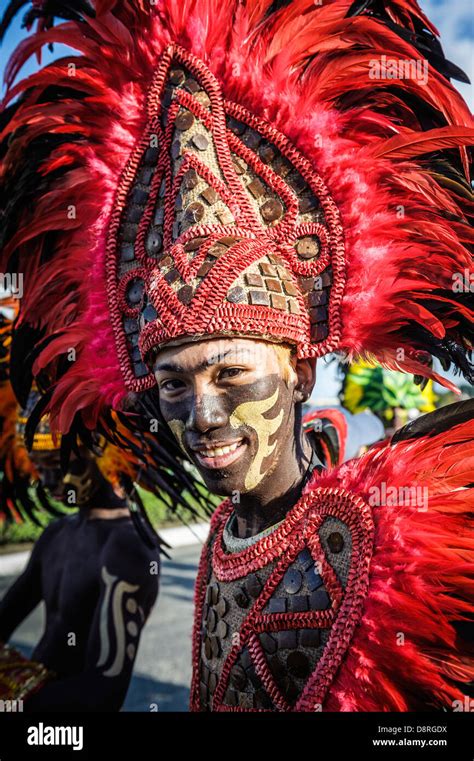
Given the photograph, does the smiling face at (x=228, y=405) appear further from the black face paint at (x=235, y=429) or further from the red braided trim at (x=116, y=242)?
the red braided trim at (x=116, y=242)

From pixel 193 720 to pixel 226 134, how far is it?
154 centimetres

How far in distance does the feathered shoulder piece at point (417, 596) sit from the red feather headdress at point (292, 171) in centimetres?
32

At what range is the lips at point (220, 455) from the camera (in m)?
1.56

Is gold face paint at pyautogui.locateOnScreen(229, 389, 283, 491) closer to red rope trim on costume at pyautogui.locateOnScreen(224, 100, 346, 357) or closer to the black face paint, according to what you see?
the black face paint

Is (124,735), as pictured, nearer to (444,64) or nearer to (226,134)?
(226,134)

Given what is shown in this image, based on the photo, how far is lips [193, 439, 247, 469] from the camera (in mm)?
1556

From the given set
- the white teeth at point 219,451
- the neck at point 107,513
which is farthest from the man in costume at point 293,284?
the neck at point 107,513

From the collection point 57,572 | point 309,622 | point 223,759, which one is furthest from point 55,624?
point 309,622

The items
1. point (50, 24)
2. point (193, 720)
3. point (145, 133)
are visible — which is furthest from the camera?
point (50, 24)

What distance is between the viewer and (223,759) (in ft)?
5.06

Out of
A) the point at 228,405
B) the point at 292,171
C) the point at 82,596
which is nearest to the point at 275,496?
the point at 228,405

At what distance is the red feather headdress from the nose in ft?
0.53

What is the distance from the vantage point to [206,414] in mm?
1520
